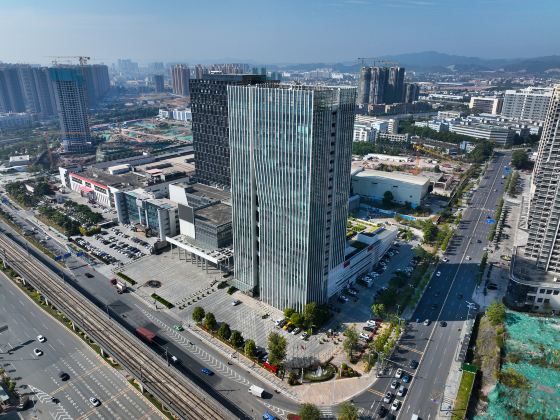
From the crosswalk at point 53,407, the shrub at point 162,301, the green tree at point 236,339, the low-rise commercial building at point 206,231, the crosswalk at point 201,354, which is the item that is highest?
the low-rise commercial building at point 206,231

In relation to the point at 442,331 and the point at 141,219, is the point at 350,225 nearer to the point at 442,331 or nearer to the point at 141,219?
the point at 442,331

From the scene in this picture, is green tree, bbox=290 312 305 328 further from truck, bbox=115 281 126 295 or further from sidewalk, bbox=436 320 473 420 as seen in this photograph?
truck, bbox=115 281 126 295

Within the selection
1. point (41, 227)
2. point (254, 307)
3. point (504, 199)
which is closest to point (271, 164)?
point (254, 307)

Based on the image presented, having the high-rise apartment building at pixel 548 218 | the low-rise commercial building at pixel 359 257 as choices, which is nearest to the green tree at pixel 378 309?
the low-rise commercial building at pixel 359 257

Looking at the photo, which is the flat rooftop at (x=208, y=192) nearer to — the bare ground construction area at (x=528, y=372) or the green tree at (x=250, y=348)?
the green tree at (x=250, y=348)

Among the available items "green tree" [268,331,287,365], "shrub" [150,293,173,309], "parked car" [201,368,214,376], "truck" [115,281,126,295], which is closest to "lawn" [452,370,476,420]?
"green tree" [268,331,287,365]
